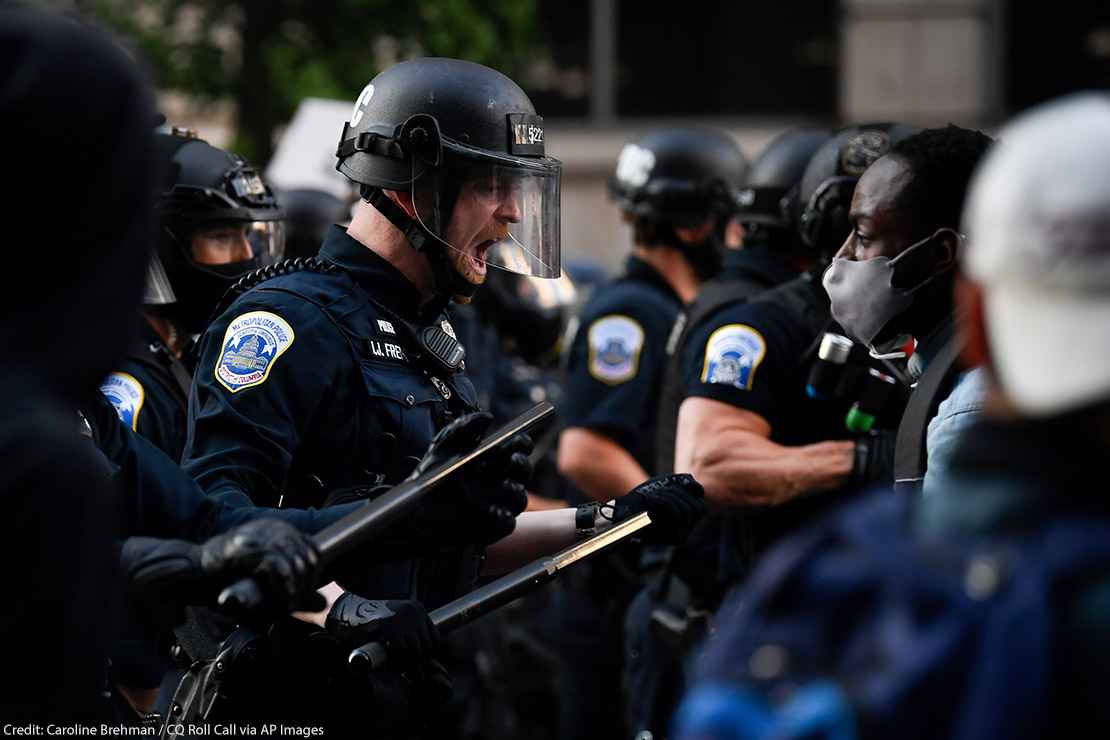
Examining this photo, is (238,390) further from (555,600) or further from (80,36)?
(555,600)

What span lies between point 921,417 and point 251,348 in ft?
4.34

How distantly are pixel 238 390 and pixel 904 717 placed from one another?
6.51 ft

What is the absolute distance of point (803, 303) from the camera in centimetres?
474

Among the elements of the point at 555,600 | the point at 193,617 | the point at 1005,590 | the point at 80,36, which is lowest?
the point at 555,600

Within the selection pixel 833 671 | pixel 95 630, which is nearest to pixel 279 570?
pixel 95 630

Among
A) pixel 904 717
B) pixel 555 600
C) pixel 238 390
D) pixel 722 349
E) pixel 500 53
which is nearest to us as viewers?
pixel 904 717

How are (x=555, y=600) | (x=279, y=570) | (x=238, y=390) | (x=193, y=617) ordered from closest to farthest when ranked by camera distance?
(x=279, y=570) < (x=238, y=390) < (x=193, y=617) < (x=555, y=600)

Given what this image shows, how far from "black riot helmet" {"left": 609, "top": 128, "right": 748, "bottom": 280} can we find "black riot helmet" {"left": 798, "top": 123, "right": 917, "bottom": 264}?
1.46 meters

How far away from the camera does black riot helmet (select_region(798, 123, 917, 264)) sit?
4609 mm

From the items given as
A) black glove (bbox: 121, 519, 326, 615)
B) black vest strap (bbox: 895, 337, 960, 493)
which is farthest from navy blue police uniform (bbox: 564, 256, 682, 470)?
black glove (bbox: 121, 519, 326, 615)

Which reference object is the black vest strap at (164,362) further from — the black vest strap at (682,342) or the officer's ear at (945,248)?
the officer's ear at (945,248)

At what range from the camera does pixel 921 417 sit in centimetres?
336

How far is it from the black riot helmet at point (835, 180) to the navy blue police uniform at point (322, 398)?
1452mm

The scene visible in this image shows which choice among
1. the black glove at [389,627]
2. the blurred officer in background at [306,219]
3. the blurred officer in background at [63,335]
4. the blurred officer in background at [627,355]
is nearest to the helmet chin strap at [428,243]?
the black glove at [389,627]
